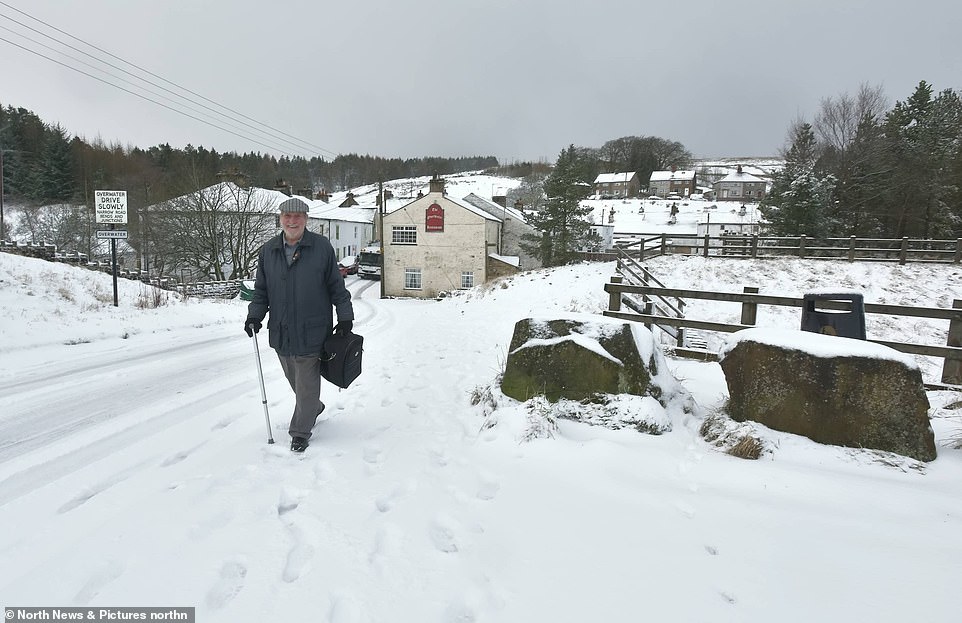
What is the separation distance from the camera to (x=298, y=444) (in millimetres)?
3895

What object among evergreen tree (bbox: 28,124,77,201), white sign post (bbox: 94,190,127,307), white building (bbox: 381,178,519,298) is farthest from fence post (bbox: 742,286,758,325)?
evergreen tree (bbox: 28,124,77,201)

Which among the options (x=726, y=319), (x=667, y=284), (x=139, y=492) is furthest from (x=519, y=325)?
(x=667, y=284)

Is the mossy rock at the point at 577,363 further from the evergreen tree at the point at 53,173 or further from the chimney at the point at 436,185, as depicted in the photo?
the evergreen tree at the point at 53,173

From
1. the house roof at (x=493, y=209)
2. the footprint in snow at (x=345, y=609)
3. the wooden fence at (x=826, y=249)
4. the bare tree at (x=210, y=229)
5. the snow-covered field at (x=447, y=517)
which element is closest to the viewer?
the footprint in snow at (x=345, y=609)

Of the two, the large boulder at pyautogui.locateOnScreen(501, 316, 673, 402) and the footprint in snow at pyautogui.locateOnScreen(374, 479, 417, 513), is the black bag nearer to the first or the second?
the footprint in snow at pyautogui.locateOnScreen(374, 479, 417, 513)

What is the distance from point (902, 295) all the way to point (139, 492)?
81.5 feet

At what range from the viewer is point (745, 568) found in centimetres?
238

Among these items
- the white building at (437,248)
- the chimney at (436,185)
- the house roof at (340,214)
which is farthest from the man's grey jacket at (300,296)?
the house roof at (340,214)

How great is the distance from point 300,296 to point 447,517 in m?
2.22

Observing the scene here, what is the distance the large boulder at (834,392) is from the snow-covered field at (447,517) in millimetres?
145

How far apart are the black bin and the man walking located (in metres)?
5.24

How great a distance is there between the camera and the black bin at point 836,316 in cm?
509

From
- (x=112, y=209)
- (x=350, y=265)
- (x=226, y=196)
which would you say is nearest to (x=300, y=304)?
(x=112, y=209)

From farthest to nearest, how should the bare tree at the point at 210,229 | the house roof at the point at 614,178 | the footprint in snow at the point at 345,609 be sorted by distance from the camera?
the house roof at the point at 614,178 < the bare tree at the point at 210,229 < the footprint in snow at the point at 345,609
